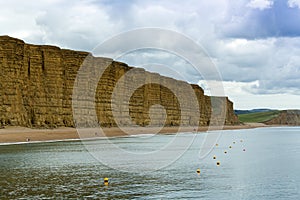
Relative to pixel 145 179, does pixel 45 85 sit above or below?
above

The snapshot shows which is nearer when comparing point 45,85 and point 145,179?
point 145,179

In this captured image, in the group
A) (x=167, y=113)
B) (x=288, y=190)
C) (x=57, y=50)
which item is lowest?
(x=288, y=190)

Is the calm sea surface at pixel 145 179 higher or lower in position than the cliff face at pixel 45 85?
lower

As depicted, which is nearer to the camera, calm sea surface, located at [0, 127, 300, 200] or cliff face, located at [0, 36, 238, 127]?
calm sea surface, located at [0, 127, 300, 200]

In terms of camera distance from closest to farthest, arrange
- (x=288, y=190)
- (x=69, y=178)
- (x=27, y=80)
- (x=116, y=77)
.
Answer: (x=288, y=190) < (x=69, y=178) < (x=27, y=80) < (x=116, y=77)

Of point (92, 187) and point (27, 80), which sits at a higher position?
point (27, 80)

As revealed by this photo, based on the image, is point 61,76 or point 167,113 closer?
point 61,76

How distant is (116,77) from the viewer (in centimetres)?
9531

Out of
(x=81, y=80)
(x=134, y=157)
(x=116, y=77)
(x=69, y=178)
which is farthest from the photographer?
(x=116, y=77)

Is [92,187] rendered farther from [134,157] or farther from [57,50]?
[57,50]

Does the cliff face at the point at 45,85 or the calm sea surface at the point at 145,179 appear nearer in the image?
the calm sea surface at the point at 145,179

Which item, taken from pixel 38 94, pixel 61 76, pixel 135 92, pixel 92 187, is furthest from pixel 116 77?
pixel 92 187

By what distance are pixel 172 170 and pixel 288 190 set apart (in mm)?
8754

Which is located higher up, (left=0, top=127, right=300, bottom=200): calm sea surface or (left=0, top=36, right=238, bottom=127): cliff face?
(left=0, top=36, right=238, bottom=127): cliff face
